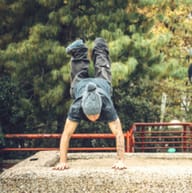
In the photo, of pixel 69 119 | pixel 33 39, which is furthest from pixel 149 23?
pixel 69 119

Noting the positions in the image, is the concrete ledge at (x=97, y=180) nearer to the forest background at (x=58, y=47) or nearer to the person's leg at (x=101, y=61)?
the person's leg at (x=101, y=61)

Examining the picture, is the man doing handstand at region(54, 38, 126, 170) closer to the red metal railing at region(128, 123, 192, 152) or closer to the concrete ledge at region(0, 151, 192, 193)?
the concrete ledge at region(0, 151, 192, 193)

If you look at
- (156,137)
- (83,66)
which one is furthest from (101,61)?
(156,137)

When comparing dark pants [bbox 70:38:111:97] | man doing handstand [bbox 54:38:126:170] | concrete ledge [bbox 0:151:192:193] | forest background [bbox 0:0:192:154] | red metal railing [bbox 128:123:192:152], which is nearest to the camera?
concrete ledge [bbox 0:151:192:193]

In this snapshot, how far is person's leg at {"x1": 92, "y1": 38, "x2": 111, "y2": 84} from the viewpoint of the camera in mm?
4746

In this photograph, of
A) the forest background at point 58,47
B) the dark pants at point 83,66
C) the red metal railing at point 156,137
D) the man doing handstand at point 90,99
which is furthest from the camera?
the forest background at point 58,47

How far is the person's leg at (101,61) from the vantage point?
4746 millimetres

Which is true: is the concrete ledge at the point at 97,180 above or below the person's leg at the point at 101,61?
below

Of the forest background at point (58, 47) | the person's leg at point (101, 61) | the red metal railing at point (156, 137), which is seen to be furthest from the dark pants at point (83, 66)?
the forest background at point (58, 47)

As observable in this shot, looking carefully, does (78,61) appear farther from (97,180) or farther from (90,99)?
(97,180)

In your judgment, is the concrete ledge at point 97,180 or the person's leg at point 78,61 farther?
the person's leg at point 78,61

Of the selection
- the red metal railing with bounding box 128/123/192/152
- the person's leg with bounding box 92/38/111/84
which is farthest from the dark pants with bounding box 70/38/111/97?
the red metal railing with bounding box 128/123/192/152

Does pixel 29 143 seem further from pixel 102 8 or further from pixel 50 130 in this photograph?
pixel 102 8

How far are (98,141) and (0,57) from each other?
4568 mm
